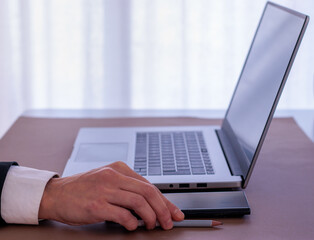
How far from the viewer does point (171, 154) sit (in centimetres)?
108

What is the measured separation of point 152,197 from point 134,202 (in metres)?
0.03

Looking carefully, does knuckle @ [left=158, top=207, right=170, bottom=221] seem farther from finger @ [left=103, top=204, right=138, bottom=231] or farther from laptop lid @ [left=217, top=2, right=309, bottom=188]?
laptop lid @ [left=217, top=2, right=309, bottom=188]

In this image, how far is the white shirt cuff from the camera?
80 cm

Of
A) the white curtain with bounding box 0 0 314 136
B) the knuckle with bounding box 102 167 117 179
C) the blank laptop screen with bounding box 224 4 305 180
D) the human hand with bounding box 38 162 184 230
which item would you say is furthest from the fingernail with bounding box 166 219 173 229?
the white curtain with bounding box 0 0 314 136

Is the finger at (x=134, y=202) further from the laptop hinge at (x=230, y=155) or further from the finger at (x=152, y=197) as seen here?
the laptop hinge at (x=230, y=155)

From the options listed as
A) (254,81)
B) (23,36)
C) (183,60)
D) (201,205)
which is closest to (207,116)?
(254,81)

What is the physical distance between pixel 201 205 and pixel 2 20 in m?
2.43

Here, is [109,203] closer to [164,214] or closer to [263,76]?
[164,214]

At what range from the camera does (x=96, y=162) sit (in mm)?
1054

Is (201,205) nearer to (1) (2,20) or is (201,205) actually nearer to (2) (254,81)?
(2) (254,81)

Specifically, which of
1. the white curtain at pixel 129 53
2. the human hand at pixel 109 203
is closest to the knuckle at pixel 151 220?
the human hand at pixel 109 203

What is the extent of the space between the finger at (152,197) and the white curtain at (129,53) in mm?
2275

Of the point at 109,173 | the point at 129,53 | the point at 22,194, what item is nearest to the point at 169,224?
the point at 109,173

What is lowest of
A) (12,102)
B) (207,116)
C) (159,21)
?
(12,102)
